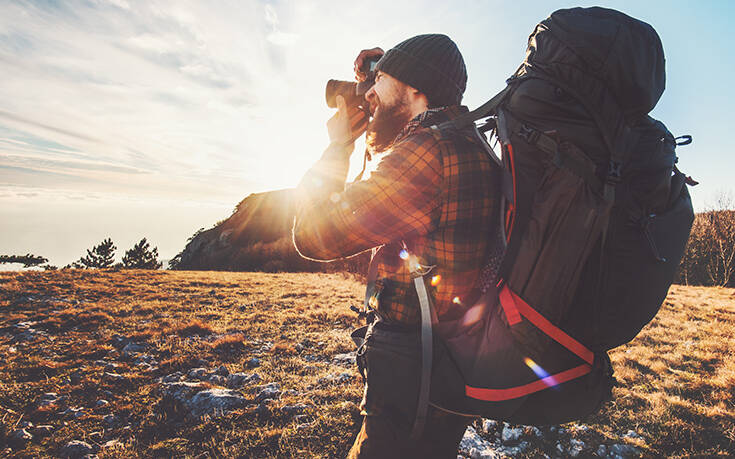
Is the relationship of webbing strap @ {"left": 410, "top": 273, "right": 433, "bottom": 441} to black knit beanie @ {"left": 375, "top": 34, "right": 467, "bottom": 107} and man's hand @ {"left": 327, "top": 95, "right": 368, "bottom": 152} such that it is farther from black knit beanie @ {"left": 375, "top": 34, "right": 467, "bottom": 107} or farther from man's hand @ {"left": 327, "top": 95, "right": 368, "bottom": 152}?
black knit beanie @ {"left": 375, "top": 34, "right": 467, "bottom": 107}

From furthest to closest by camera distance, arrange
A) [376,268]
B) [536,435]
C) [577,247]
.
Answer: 1. [536,435]
2. [376,268]
3. [577,247]

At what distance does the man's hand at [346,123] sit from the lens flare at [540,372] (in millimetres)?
1418

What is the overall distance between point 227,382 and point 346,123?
13.4 feet

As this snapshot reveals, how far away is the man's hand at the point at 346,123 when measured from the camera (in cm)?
193

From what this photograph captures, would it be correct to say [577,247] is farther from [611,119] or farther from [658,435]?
[658,435]

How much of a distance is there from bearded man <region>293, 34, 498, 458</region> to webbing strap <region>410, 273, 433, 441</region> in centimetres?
6

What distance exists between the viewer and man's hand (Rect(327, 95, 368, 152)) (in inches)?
75.9

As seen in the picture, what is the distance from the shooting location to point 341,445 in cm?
321

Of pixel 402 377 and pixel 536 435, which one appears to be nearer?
pixel 402 377

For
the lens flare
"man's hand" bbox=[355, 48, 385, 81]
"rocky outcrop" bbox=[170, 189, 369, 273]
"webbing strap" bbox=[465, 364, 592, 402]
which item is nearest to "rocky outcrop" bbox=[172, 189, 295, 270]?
"rocky outcrop" bbox=[170, 189, 369, 273]

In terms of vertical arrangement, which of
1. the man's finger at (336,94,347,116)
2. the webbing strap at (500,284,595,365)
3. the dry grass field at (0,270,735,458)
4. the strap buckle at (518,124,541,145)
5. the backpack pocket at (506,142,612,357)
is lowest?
the dry grass field at (0,270,735,458)

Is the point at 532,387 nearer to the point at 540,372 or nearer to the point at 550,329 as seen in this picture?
the point at 540,372

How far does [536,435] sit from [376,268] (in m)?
3.22

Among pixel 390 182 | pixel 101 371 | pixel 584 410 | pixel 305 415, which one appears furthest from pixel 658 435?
pixel 101 371
